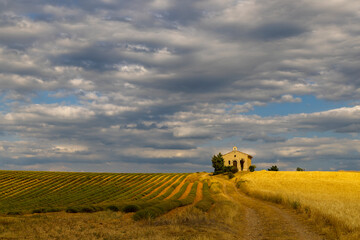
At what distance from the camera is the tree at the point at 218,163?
4454 inches

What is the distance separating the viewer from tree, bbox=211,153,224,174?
11312cm

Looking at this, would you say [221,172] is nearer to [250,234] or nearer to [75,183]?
[75,183]

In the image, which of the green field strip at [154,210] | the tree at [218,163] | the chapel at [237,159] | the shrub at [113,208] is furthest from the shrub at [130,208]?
the chapel at [237,159]

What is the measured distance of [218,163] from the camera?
114312 mm

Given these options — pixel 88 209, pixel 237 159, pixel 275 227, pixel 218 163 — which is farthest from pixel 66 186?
pixel 275 227

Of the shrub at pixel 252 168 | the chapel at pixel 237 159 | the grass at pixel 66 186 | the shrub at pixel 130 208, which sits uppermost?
the chapel at pixel 237 159

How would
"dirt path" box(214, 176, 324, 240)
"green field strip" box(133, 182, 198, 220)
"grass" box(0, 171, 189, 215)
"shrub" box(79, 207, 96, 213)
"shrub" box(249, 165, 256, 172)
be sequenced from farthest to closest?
"shrub" box(249, 165, 256, 172), "grass" box(0, 171, 189, 215), "shrub" box(79, 207, 96, 213), "green field strip" box(133, 182, 198, 220), "dirt path" box(214, 176, 324, 240)

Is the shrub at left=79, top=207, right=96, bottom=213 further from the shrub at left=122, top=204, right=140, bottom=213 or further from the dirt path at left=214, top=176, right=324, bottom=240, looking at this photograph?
the dirt path at left=214, top=176, right=324, bottom=240

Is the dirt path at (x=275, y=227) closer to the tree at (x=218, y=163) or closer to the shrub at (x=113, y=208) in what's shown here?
the shrub at (x=113, y=208)

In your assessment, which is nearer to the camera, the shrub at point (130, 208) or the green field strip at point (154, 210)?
the green field strip at point (154, 210)

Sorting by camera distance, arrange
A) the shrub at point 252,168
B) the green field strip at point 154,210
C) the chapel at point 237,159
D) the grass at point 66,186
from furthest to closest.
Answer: the chapel at point 237,159, the shrub at point 252,168, the grass at point 66,186, the green field strip at point 154,210

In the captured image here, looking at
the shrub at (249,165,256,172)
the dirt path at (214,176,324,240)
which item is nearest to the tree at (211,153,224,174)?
the shrub at (249,165,256,172)

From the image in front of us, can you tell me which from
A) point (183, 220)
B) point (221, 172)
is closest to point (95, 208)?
point (183, 220)

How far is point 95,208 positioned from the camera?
31781mm
